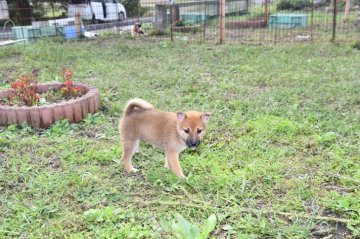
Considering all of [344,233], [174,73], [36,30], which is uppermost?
[36,30]

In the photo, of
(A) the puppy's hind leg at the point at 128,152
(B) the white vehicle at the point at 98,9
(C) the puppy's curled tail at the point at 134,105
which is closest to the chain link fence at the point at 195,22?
(B) the white vehicle at the point at 98,9

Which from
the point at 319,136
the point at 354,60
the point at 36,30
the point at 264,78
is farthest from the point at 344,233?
the point at 36,30

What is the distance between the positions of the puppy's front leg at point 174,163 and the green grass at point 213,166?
0.34 ft

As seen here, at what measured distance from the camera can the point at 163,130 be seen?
3.70 m

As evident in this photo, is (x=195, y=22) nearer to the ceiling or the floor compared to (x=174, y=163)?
nearer to the ceiling

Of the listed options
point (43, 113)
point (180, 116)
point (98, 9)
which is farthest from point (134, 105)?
point (98, 9)

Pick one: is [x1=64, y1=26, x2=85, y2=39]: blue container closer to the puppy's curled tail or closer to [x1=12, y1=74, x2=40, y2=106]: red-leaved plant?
[x1=12, y1=74, x2=40, y2=106]: red-leaved plant

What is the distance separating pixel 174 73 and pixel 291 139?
11.6 feet

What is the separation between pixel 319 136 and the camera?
4430 mm

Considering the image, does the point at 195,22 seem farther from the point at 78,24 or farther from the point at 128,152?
the point at 128,152

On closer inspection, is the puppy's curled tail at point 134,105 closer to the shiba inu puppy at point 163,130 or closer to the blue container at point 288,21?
the shiba inu puppy at point 163,130

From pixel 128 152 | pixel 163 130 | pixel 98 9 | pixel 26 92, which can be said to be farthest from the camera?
pixel 98 9

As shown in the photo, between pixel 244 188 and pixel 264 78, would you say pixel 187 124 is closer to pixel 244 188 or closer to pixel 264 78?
pixel 244 188

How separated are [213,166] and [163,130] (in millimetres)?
637
